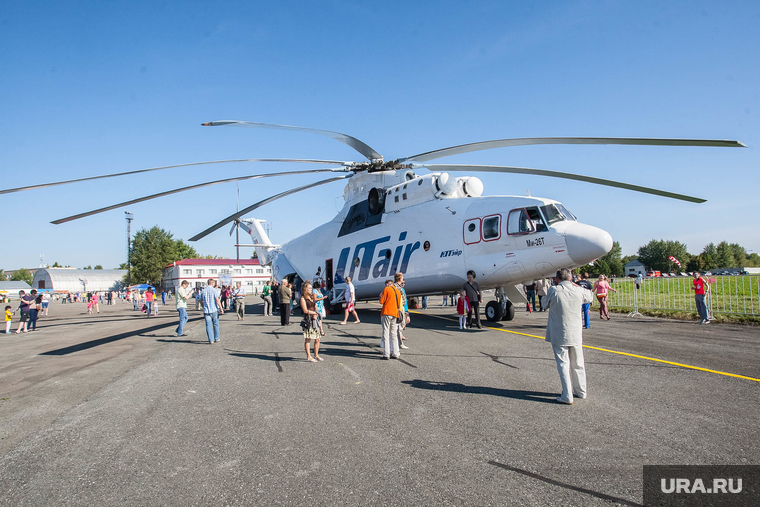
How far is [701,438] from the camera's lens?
4.23 meters

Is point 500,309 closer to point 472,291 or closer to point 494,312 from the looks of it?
point 494,312

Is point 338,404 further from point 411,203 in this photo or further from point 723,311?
point 723,311

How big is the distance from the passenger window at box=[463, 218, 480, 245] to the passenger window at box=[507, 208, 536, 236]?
102 cm

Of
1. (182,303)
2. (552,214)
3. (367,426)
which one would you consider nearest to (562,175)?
(552,214)

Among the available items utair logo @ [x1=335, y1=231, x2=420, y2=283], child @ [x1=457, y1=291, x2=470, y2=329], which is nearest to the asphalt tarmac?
child @ [x1=457, y1=291, x2=470, y2=329]

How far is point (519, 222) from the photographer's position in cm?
1186

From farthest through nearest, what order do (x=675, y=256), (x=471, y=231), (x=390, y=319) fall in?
(x=675, y=256)
(x=471, y=231)
(x=390, y=319)

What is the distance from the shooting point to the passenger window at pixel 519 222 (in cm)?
1172

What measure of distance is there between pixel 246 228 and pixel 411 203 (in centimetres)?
1889

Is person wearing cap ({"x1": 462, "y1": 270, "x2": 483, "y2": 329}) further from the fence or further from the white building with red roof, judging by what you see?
the white building with red roof

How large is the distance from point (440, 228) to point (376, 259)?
3.25 m

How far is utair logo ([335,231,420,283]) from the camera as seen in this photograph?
576 inches

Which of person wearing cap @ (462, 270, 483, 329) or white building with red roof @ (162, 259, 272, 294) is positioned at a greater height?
white building with red roof @ (162, 259, 272, 294)

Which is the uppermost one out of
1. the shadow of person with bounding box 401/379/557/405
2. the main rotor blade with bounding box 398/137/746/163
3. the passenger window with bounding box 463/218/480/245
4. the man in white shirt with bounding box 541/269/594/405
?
the main rotor blade with bounding box 398/137/746/163
